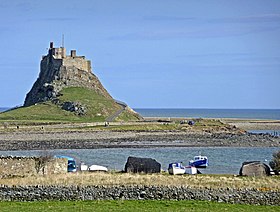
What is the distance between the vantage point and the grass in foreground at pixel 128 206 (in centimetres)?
2417

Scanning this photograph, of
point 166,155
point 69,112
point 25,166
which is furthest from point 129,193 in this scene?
point 69,112

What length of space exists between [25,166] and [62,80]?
129031 mm

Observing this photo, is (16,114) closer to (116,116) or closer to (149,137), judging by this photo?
(116,116)

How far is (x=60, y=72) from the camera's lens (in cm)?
16438

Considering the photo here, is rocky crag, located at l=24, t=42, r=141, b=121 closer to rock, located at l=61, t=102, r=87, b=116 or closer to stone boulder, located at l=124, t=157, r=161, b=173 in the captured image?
rock, located at l=61, t=102, r=87, b=116

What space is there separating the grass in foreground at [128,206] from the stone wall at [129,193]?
2.13 ft

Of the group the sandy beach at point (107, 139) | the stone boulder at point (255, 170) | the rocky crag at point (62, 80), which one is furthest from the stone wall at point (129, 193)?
the rocky crag at point (62, 80)

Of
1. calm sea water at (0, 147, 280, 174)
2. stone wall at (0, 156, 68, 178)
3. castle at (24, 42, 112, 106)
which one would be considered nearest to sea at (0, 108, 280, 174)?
calm sea water at (0, 147, 280, 174)

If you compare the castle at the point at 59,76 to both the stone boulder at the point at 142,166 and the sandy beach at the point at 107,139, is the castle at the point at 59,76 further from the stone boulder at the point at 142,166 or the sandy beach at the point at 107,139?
the stone boulder at the point at 142,166

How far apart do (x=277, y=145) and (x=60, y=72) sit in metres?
80.7

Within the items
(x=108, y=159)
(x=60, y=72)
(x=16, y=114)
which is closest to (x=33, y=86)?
(x=60, y=72)

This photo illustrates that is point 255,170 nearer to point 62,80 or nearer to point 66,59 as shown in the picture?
point 62,80

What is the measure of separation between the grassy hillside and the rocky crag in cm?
105

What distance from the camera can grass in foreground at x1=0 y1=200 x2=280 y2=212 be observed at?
79.3ft
